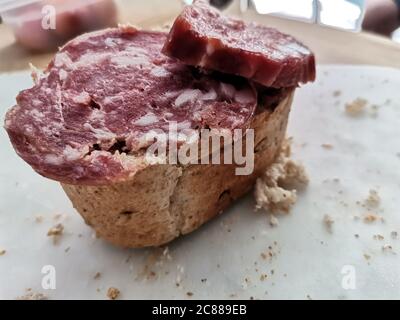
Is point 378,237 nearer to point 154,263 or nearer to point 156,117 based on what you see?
point 154,263

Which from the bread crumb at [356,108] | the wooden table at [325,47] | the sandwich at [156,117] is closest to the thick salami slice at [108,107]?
the sandwich at [156,117]

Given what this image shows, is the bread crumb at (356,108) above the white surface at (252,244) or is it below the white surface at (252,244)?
above

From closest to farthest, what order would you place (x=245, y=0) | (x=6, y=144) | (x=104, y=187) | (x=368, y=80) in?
(x=104, y=187)
(x=6, y=144)
(x=368, y=80)
(x=245, y=0)

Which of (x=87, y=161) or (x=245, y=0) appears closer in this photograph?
(x=87, y=161)

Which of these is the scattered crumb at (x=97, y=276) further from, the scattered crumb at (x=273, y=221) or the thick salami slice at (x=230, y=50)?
the thick salami slice at (x=230, y=50)

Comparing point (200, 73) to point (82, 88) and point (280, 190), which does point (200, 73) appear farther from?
point (280, 190)

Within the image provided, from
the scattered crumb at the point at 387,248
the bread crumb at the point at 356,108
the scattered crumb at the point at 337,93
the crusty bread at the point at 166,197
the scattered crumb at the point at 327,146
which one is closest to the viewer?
the crusty bread at the point at 166,197

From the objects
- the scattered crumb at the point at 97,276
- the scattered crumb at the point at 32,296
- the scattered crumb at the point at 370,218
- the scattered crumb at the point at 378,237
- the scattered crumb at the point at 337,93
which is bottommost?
the scattered crumb at the point at 32,296

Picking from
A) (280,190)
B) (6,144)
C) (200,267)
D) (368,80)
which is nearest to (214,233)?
(200,267)
